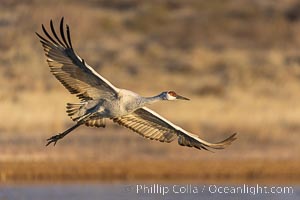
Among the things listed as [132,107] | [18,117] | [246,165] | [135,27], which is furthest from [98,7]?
[132,107]

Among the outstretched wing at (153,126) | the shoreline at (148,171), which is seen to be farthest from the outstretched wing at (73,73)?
the shoreline at (148,171)

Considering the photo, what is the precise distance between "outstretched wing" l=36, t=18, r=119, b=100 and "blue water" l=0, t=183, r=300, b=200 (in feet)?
8.80

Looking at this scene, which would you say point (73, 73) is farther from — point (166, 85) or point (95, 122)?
point (166, 85)

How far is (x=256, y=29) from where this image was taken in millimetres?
29672

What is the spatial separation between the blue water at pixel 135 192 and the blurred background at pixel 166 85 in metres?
0.74

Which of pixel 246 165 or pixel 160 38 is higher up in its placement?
pixel 160 38

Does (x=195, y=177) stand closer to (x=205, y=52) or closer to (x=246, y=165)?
(x=246, y=165)

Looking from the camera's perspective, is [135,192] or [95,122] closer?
[95,122]

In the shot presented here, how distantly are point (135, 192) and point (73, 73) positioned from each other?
389 centimetres

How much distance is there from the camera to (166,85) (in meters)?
24.3

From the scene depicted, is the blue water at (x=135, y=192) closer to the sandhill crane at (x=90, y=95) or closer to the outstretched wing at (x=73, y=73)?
the sandhill crane at (x=90, y=95)

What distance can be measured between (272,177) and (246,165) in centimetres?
58

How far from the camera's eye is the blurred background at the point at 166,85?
18.4 m

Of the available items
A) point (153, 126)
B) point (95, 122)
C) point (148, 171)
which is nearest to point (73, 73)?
point (95, 122)
